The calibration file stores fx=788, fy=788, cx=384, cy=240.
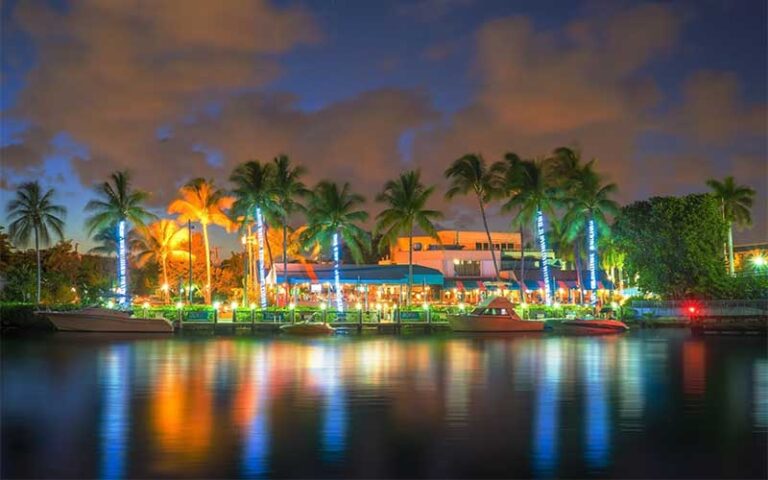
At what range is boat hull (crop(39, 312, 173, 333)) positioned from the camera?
54156 millimetres

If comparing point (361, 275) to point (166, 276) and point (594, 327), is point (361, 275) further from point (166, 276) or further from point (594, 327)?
point (166, 276)

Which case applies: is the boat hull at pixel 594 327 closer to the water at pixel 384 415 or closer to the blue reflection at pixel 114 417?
the water at pixel 384 415

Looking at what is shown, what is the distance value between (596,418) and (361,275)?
172ft

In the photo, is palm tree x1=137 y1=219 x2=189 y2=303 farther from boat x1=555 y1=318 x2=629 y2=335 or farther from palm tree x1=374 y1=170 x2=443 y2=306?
boat x1=555 y1=318 x2=629 y2=335

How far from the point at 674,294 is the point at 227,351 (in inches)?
1547

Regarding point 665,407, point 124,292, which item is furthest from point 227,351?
point 124,292

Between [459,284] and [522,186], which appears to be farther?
[459,284]

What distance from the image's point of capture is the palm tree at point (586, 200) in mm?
67812

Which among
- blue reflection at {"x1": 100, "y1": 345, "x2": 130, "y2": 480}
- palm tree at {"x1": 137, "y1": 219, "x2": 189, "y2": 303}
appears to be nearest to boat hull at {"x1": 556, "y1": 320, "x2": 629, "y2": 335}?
blue reflection at {"x1": 100, "y1": 345, "x2": 130, "y2": 480}

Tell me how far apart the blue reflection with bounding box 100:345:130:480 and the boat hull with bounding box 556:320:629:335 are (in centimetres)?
3314

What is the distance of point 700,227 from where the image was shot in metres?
61.3

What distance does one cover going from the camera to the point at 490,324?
179ft

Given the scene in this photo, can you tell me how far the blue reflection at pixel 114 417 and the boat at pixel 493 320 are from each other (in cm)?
2688

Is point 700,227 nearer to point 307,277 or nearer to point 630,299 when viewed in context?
point 630,299
